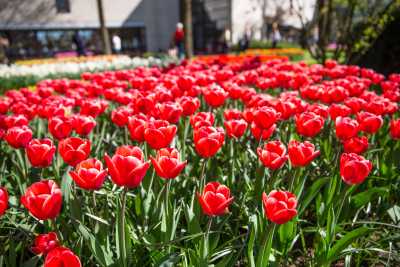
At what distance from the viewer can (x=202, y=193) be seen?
2.01m

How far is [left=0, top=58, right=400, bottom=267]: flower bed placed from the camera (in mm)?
1690

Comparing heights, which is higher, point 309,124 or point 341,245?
point 309,124

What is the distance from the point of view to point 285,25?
1484 inches

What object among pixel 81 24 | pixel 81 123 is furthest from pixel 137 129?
pixel 81 24

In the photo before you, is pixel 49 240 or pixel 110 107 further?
pixel 110 107

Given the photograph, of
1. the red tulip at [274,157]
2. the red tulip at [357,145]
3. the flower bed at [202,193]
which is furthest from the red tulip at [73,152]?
the red tulip at [357,145]

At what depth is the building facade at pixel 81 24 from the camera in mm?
31625

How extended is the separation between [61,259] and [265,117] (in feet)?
5.13

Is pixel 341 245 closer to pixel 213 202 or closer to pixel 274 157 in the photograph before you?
pixel 274 157

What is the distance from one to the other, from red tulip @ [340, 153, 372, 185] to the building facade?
3266cm

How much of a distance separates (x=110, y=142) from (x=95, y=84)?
154 cm

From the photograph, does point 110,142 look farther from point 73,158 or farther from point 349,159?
point 349,159

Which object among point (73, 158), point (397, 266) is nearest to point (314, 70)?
point (397, 266)

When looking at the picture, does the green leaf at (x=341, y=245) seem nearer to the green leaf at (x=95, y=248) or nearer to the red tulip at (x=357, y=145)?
the red tulip at (x=357, y=145)
